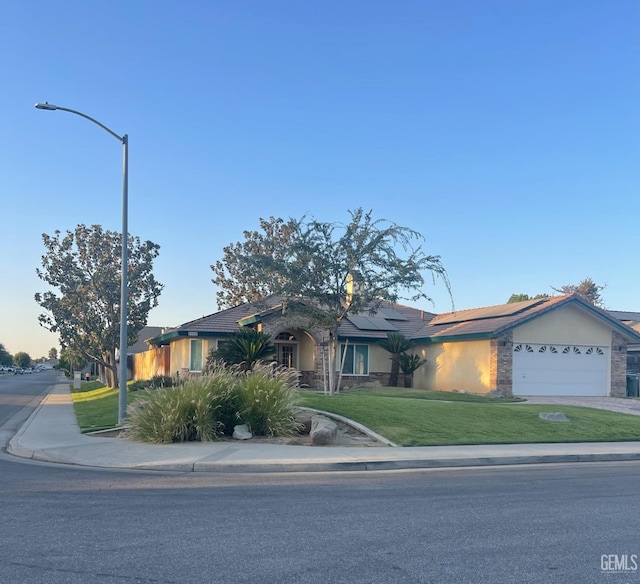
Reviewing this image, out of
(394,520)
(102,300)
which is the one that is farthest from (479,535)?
(102,300)

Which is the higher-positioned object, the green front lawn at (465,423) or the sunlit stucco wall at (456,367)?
the sunlit stucco wall at (456,367)

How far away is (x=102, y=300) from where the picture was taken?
40.0 m

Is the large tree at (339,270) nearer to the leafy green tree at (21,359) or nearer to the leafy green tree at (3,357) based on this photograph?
the leafy green tree at (3,357)

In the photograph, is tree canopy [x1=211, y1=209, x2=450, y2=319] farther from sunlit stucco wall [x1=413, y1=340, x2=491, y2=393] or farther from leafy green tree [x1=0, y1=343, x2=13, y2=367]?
leafy green tree [x1=0, y1=343, x2=13, y2=367]

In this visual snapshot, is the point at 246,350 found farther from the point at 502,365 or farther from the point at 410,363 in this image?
the point at 410,363

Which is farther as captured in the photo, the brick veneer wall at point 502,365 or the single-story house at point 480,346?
the single-story house at point 480,346

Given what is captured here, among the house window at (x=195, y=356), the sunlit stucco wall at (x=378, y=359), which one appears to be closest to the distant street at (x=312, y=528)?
the house window at (x=195, y=356)

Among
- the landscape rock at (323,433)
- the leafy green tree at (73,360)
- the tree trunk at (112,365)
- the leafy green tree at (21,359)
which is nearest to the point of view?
the landscape rock at (323,433)

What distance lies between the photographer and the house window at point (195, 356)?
98.0 feet

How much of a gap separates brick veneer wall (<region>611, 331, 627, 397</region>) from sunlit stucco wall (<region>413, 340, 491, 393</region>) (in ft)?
21.3

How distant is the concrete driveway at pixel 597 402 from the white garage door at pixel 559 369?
0.78 m

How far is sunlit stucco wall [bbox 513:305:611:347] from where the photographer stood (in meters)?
27.9

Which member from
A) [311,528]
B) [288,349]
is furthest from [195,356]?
[311,528]

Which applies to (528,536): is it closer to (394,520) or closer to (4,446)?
(394,520)
